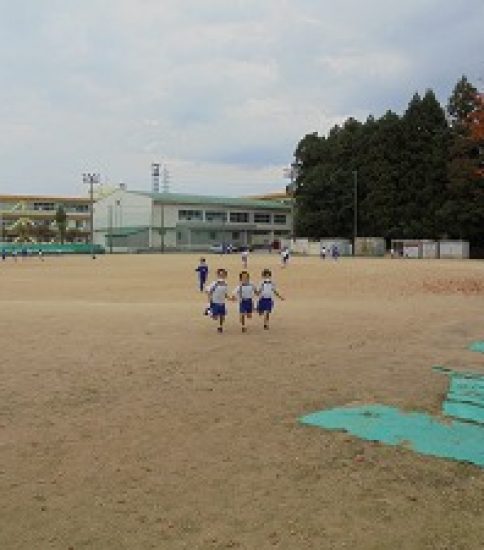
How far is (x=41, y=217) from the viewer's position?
119m

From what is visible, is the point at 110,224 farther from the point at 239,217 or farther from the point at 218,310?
the point at 218,310

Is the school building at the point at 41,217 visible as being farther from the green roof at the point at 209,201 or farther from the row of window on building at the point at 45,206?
the green roof at the point at 209,201

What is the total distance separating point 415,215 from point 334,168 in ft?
47.5

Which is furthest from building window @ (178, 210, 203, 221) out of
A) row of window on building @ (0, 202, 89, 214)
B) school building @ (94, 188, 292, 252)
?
row of window on building @ (0, 202, 89, 214)

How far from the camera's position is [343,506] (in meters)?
4.98

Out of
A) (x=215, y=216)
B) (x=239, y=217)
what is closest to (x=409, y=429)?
(x=215, y=216)

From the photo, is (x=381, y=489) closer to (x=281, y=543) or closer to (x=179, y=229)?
(x=281, y=543)

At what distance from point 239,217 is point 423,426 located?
310 ft

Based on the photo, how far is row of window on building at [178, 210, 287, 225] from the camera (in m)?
96.9

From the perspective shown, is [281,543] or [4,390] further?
[4,390]

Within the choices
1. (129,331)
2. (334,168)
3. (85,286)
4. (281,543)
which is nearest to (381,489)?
(281,543)

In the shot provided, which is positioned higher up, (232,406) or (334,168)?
(334,168)

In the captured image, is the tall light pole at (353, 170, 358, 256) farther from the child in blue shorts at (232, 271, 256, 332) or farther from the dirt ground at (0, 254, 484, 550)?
the dirt ground at (0, 254, 484, 550)

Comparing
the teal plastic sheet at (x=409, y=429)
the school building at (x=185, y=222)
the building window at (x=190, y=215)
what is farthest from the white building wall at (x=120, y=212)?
the teal plastic sheet at (x=409, y=429)
